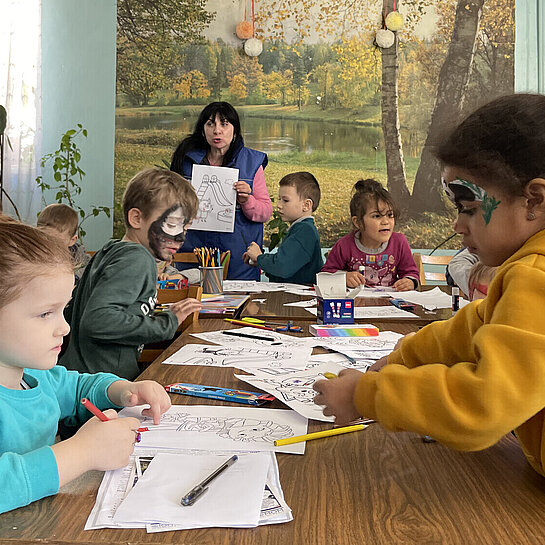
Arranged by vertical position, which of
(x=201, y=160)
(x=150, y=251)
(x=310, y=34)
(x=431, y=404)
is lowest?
(x=431, y=404)

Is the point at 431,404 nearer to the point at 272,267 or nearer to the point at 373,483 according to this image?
the point at 373,483

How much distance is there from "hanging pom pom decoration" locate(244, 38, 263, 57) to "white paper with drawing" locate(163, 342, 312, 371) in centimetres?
380

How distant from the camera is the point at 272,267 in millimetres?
3141

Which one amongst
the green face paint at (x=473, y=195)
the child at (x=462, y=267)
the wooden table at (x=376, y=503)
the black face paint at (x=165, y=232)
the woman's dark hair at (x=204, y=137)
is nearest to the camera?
the wooden table at (x=376, y=503)

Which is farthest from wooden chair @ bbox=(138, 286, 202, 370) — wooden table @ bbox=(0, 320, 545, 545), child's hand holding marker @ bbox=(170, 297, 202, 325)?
wooden table @ bbox=(0, 320, 545, 545)

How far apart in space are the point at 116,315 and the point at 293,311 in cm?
65

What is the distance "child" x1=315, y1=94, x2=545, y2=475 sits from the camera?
26.2 inches

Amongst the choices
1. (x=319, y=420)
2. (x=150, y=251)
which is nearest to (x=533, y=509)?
(x=319, y=420)

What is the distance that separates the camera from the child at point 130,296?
5.55 feet

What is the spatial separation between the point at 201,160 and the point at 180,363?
2211 millimetres

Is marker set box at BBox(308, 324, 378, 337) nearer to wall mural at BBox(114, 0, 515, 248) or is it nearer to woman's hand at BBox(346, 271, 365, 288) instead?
woman's hand at BBox(346, 271, 365, 288)

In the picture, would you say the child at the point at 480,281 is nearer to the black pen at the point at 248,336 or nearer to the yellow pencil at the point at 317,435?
the black pen at the point at 248,336

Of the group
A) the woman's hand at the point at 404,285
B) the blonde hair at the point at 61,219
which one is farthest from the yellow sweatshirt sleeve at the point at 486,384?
the blonde hair at the point at 61,219

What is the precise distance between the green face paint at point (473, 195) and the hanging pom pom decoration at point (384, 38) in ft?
14.0
